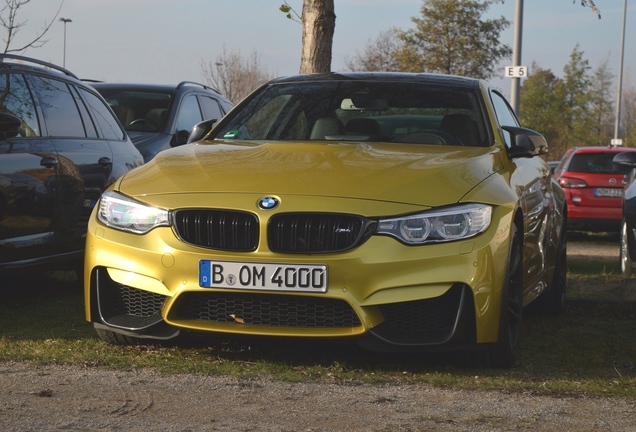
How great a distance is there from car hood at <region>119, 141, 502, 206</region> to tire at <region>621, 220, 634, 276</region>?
4904 mm

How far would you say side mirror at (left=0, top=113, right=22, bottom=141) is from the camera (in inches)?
257

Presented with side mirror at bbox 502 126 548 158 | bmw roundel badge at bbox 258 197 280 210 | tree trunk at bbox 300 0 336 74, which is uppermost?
tree trunk at bbox 300 0 336 74

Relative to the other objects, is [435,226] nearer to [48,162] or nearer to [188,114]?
[48,162]

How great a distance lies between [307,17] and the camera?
41.1 feet

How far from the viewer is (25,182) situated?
6.85m

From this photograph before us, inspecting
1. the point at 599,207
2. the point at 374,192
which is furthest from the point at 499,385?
the point at 599,207

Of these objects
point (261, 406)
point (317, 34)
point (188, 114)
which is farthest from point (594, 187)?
point (261, 406)

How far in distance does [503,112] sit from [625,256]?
4524mm

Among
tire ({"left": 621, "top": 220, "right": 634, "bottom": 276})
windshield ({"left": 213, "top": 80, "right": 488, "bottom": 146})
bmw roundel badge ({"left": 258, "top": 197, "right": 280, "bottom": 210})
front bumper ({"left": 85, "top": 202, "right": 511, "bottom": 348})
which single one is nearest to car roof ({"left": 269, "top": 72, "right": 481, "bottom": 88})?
windshield ({"left": 213, "top": 80, "right": 488, "bottom": 146})

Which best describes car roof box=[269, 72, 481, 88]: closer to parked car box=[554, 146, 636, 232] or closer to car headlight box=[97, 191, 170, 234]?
car headlight box=[97, 191, 170, 234]

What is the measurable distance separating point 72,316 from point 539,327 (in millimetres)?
2973

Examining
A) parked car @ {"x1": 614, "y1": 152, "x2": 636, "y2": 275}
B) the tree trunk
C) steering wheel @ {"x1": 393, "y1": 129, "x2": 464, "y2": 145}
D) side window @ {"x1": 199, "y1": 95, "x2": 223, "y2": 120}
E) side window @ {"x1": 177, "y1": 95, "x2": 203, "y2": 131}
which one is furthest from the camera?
side window @ {"x1": 199, "y1": 95, "x2": 223, "y2": 120}

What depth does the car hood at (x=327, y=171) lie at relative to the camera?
203 inches

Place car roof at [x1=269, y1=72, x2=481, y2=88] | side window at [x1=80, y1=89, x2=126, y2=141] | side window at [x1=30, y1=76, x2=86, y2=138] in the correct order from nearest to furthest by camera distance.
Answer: car roof at [x1=269, y1=72, x2=481, y2=88], side window at [x1=30, y1=76, x2=86, y2=138], side window at [x1=80, y1=89, x2=126, y2=141]
